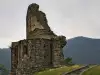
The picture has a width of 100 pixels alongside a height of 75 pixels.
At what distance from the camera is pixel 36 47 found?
80.4m

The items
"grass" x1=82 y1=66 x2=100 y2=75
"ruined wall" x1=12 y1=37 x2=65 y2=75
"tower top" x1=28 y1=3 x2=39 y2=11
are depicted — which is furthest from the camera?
"tower top" x1=28 y1=3 x2=39 y2=11

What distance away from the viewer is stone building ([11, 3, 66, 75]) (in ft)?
264

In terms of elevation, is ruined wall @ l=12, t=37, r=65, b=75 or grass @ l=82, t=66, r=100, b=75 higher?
ruined wall @ l=12, t=37, r=65, b=75

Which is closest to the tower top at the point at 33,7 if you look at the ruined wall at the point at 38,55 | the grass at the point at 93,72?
the ruined wall at the point at 38,55

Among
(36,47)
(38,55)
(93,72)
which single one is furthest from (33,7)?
(93,72)

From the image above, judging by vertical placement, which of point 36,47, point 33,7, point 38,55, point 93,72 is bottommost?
point 93,72

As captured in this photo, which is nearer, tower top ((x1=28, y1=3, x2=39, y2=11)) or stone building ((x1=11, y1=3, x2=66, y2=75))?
stone building ((x1=11, y1=3, x2=66, y2=75))

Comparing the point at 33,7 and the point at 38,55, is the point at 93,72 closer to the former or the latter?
the point at 38,55

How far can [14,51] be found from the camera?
87.8 m

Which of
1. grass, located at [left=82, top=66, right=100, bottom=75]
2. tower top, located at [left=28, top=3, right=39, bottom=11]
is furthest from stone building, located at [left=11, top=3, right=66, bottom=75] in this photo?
grass, located at [left=82, top=66, right=100, bottom=75]

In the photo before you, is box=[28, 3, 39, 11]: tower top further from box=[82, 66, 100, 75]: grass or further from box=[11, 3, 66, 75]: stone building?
box=[82, 66, 100, 75]: grass

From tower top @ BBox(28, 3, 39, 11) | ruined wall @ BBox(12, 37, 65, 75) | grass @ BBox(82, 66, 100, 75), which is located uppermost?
tower top @ BBox(28, 3, 39, 11)

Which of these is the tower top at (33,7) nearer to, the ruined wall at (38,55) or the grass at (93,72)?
the ruined wall at (38,55)

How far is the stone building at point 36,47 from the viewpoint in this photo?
80.4 m
